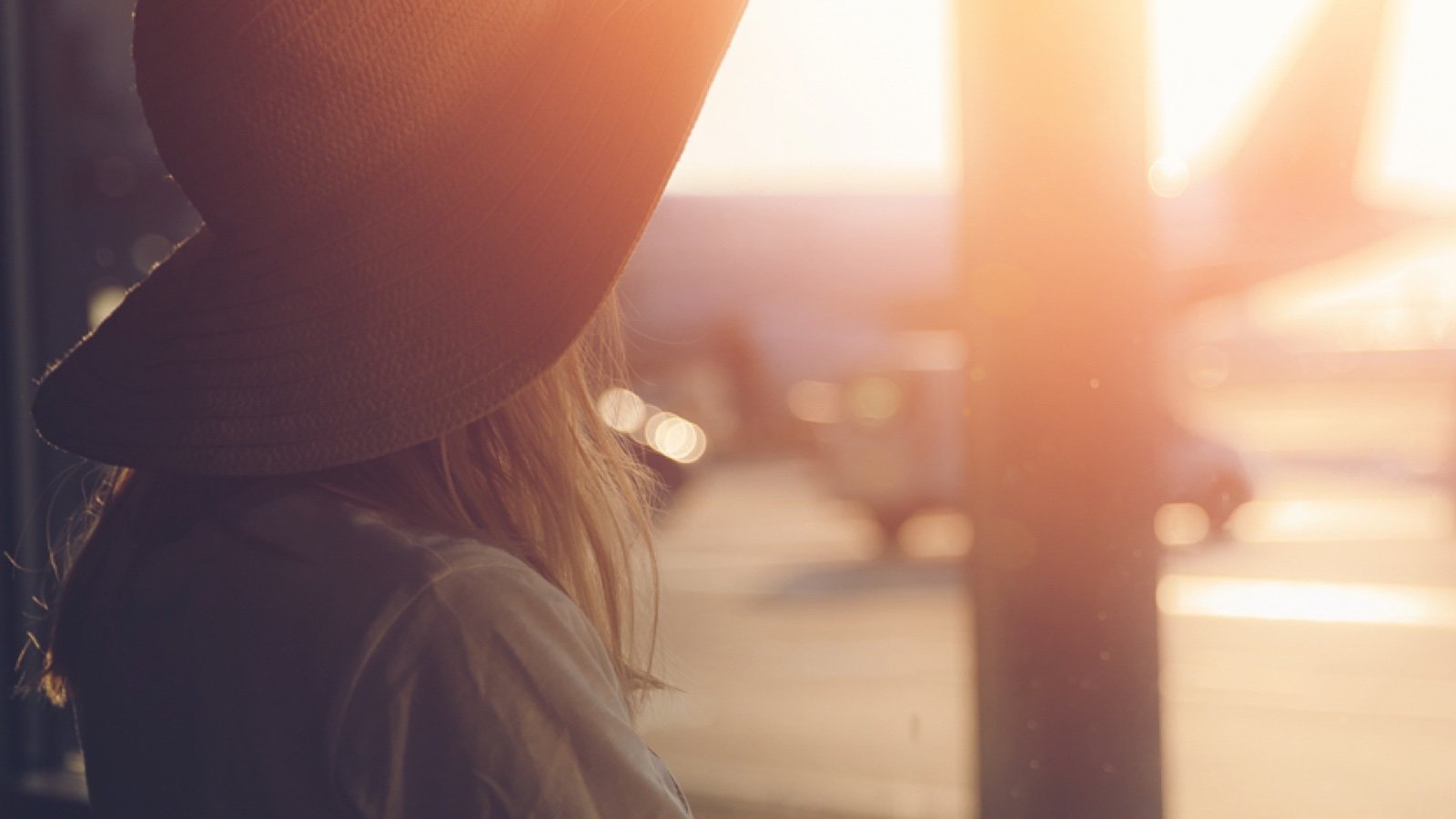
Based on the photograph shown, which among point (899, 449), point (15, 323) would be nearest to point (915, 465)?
point (899, 449)

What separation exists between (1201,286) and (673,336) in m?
7.02

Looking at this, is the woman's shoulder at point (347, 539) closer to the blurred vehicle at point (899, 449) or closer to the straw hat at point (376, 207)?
the straw hat at point (376, 207)

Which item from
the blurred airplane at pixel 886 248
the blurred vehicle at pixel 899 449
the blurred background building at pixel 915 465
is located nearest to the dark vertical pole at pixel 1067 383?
the blurred background building at pixel 915 465

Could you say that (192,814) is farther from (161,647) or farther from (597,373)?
(597,373)

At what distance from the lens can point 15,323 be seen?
3119mm

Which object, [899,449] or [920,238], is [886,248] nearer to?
[920,238]

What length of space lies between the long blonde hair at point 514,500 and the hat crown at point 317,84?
0.17 m

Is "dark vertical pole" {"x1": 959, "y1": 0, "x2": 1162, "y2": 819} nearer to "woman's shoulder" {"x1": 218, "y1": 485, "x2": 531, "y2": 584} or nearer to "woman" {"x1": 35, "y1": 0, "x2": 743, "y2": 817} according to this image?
"woman" {"x1": 35, "y1": 0, "x2": 743, "y2": 817}

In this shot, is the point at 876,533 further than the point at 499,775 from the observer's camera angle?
Yes

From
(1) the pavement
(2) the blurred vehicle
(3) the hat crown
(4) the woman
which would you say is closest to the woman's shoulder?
(4) the woman

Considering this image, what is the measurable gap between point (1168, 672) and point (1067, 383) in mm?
690

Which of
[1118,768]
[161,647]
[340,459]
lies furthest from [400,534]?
[1118,768]

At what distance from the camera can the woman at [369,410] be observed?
664 millimetres

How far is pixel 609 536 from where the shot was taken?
3.16ft
